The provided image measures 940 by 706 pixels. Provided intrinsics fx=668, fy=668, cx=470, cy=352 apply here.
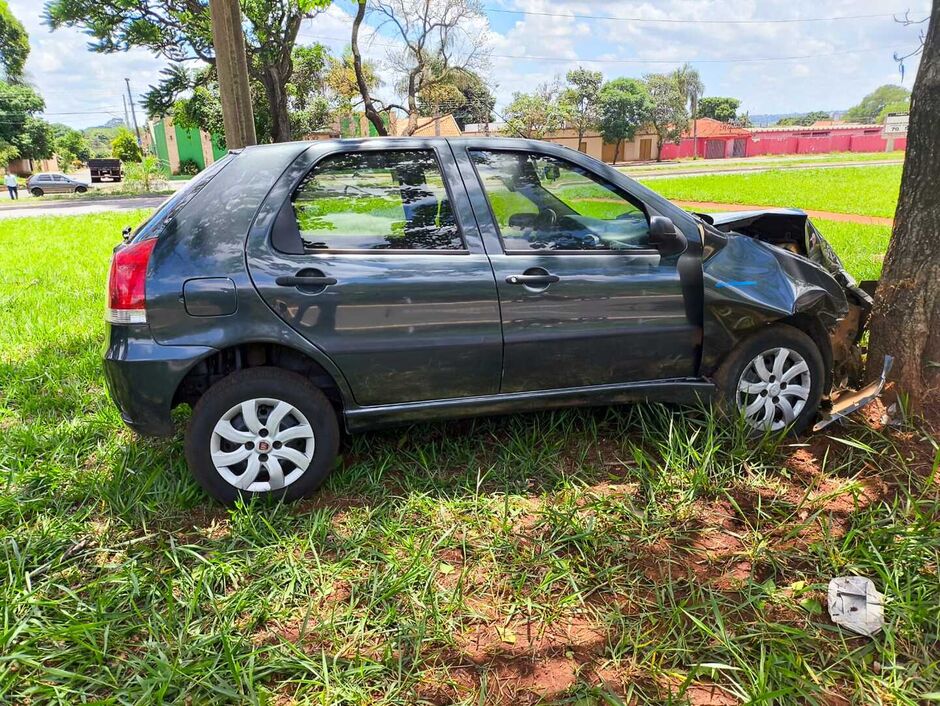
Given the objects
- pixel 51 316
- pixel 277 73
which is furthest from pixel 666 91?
pixel 51 316

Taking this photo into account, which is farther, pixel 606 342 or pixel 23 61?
pixel 23 61

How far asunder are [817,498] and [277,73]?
21382 mm

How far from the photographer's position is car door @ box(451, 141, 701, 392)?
3.22 m

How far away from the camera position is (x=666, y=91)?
195 ft

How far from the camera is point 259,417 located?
3.01 meters

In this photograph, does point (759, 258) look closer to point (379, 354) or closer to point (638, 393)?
point (638, 393)

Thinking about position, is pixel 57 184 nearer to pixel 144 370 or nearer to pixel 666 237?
pixel 144 370

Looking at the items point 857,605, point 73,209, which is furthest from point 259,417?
point 73,209

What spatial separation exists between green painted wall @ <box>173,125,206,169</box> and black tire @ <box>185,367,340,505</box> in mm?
47467

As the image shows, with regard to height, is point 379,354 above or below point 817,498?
above

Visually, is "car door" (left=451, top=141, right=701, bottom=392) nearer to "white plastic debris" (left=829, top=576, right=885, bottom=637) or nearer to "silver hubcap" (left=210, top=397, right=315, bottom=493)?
"silver hubcap" (left=210, top=397, right=315, bottom=493)

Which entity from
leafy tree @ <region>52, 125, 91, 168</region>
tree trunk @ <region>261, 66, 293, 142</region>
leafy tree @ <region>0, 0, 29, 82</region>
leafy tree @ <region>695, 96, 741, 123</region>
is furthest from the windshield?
leafy tree @ <region>695, 96, 741, 123</region>

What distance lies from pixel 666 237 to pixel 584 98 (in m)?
55.0

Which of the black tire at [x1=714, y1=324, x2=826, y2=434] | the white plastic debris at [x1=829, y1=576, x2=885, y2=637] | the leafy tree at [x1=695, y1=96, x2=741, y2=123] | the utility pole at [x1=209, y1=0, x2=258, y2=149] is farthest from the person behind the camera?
the leafy tree at [x1=695, y1=96, x2=741, y2=123]
